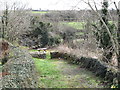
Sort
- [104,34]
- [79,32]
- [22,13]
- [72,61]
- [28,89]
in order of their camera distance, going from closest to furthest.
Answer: [28,89], [104,34], [72,61], [22,13], [79,32]

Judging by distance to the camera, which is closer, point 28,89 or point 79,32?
point 28,89

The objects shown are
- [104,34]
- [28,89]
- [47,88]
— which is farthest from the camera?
[104,34]

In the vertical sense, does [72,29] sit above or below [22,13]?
below

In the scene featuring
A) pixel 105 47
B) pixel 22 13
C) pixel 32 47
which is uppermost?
pixel 22 13

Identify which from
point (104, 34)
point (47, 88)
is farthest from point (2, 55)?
point (104, 34)

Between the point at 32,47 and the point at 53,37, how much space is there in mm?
4948

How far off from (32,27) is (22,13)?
17.3 ft

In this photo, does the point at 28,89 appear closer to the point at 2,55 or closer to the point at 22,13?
the point at 2,55

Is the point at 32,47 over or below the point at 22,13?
below

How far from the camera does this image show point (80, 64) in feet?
56.3

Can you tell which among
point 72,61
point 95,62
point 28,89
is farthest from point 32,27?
Result: point 28,89

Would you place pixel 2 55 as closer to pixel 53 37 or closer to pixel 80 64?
pixel 80 64

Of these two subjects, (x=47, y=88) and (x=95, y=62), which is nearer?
(x=47, y=88)

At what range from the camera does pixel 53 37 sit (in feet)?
117
